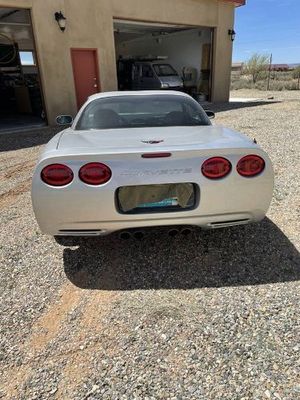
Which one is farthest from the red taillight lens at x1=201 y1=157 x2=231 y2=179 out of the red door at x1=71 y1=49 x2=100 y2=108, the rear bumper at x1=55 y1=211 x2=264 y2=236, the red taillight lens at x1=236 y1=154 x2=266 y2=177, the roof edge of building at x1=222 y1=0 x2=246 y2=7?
the roof edge of building at x1=222 y1=0 x2=246 y2=7

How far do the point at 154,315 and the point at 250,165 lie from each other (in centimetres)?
138

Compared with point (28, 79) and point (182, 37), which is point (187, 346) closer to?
point (28, 79)

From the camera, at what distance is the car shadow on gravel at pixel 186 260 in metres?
2.74

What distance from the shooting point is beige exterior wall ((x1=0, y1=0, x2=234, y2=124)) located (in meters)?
10.3

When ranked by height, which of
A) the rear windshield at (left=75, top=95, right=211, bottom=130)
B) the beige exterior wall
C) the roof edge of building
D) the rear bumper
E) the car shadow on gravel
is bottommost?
the car shadow on gravel

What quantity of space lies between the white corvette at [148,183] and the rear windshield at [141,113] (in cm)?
73

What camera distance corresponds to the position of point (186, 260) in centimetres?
301

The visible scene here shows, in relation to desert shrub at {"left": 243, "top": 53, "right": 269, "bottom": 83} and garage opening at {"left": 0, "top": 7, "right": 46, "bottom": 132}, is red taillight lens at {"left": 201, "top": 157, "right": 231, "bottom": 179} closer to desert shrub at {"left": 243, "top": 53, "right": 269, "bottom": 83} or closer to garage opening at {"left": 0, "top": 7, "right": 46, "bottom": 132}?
garage opening at {"left": 0, "top": 7, "right": 46, "bottom": 132}

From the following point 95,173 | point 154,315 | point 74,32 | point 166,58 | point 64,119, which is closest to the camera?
point 154,315

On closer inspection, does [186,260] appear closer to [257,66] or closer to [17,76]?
[17,76]

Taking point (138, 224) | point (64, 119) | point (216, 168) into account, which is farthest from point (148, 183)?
point (64, 119)

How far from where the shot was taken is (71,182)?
249cm

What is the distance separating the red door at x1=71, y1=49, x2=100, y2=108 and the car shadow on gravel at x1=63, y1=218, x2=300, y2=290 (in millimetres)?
9720

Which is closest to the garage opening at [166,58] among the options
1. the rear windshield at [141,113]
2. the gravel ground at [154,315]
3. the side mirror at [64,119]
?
the side mirror at [64,119]
